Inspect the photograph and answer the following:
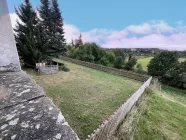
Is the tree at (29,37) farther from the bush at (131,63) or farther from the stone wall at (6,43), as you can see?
the bush at (131,63)

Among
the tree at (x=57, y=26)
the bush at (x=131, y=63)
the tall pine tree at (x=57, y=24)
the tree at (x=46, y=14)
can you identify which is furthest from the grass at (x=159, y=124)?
the bush at (x=131, y=63)

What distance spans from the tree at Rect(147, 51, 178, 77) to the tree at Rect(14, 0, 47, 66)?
1617 centimetres

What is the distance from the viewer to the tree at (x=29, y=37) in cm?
1182

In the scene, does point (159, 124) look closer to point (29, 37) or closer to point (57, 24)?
point (29, 37)

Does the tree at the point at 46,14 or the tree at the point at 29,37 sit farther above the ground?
the tree at the point at 46,14

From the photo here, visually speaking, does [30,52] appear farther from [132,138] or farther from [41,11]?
[132,138]

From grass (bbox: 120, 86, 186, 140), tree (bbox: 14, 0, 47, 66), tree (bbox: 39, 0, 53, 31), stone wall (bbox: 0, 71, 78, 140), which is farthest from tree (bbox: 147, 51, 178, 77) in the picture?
stone wall (bbox: 0, 71, 78, 140)

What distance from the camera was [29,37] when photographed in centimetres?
1192

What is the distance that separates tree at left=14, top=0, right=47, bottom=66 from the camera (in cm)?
1182

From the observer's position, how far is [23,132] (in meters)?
1.13

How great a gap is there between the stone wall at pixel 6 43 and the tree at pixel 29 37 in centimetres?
944

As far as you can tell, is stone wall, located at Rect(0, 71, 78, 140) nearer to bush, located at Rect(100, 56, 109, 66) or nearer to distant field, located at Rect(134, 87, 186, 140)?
distant field, located at Rect(134, 87, 186, 140)

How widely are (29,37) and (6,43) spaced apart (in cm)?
1006

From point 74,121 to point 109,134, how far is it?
159cm
